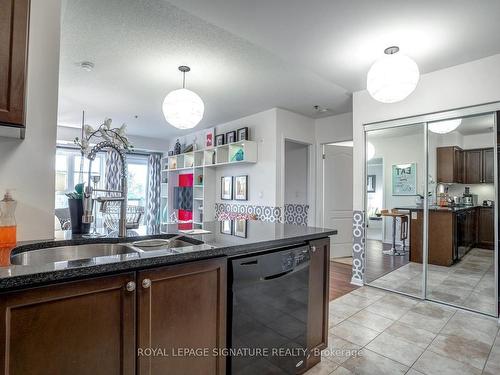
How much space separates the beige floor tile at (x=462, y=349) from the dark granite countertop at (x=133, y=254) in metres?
1.25

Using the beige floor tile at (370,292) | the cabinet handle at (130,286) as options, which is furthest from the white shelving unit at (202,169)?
the cabinet handle at (130,286)

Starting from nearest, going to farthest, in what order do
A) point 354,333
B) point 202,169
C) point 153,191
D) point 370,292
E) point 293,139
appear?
1. point 354,333
2. point 370,292
3. point 293,139
4. point 202,169
5. point 153,191

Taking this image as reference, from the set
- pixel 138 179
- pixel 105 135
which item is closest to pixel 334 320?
pixel 105 135

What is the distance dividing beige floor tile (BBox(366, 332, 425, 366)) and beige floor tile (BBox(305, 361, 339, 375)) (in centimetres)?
40

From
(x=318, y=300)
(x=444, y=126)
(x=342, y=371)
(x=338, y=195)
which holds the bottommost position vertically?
(x=342, y=371)

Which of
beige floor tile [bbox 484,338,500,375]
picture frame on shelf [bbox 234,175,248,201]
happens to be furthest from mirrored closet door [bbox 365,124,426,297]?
picture frame on shelf [bbox 234,175,248,201]

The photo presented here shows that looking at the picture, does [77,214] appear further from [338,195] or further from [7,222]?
[338,195]

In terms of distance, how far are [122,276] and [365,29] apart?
2.43 meters

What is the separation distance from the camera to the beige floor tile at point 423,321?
2.37 meters

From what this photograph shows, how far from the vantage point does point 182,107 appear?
256 cm

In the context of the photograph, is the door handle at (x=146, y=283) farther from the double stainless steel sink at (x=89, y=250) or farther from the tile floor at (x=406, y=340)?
the tile floor at (x=406, y=340)

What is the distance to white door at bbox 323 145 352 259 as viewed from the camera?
475cm

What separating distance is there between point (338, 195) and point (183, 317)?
4176mm

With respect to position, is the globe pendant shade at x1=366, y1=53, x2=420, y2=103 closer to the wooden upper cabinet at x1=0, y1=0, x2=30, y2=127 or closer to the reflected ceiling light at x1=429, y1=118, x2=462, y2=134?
the reflected ceiling light at x1=429, y1=118, x2=462, y2=134
